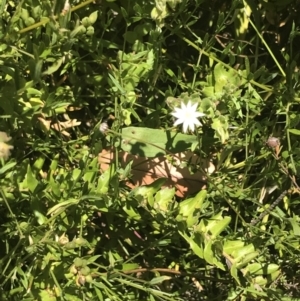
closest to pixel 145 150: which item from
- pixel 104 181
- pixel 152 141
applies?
pixel 152 141

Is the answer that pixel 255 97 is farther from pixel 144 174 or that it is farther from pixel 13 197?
pixel 13 197

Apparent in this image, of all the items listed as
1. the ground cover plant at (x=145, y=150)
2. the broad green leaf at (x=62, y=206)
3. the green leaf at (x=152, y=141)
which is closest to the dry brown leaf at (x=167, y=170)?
the ground cover plant at (x=145, y=150)

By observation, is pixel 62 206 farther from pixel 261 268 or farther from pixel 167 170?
pixel 261 268

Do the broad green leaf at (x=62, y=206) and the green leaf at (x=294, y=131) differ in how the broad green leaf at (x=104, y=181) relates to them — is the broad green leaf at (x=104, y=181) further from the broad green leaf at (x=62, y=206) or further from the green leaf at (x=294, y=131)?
the green leaf at (x=294, y=131)

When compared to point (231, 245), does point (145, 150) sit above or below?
above

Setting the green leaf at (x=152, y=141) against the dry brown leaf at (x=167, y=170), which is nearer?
the green leaf at (x=152, y=141)

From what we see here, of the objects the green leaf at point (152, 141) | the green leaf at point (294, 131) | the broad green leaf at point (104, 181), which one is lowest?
the broad green leaf at point (104, 181)

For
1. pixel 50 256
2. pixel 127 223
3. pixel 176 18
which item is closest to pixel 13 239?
pixel 50 256
